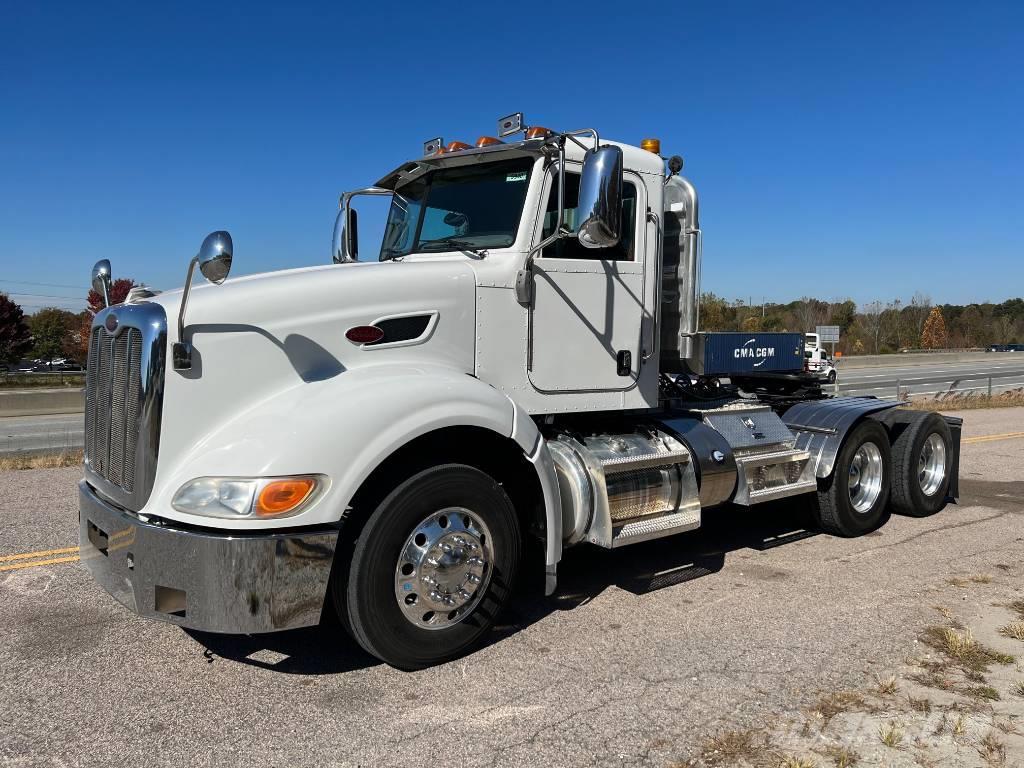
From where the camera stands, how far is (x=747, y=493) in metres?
5.58

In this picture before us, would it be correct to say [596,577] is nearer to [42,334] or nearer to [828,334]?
[828,334]

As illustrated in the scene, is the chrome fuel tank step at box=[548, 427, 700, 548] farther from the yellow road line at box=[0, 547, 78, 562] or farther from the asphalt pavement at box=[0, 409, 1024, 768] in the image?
the yellow road line at box=[0, 547, 78, 562]

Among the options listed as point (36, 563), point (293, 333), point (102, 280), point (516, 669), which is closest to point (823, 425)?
point (516, 669)

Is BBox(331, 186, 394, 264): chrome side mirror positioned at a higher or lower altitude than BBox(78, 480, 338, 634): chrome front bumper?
higher

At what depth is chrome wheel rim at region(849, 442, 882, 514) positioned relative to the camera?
22.1 ft

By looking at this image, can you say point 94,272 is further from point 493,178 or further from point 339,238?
point 493,178

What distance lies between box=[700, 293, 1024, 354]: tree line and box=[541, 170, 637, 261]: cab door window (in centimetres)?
1618

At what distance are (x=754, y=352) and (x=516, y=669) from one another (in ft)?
12.1

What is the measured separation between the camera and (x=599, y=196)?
4.04 meters

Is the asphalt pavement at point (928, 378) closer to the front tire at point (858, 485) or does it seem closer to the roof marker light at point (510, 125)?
the front tire at point (858, 485)

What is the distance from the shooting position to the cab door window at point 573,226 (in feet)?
15.5

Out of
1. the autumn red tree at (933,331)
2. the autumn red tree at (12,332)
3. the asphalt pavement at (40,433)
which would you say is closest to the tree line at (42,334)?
the autumn red tree at (12,332)

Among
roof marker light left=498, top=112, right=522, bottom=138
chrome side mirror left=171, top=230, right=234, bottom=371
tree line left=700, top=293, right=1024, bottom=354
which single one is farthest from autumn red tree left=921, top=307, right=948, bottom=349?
chrome side mirror left=171, top=230, right=234, bottom=371

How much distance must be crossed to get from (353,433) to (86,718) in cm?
162
